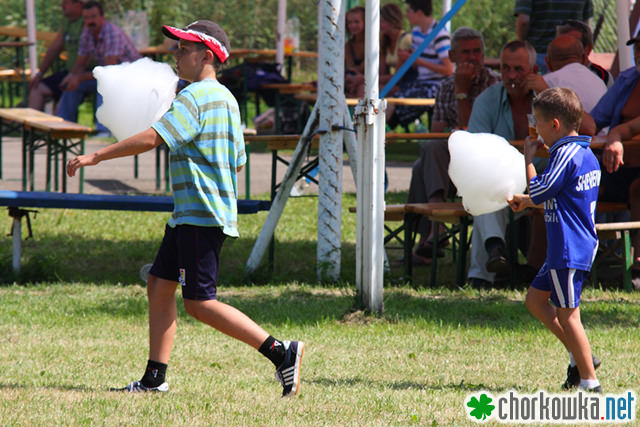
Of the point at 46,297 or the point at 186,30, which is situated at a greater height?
the point at 186,30

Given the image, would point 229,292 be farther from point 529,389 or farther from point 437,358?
point 529,389

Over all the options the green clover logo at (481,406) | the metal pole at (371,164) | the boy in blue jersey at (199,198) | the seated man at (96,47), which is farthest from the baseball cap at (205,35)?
the seated man at (96,47)

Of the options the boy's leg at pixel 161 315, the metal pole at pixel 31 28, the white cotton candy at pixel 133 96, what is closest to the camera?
the boy's leg at pixel 161 315

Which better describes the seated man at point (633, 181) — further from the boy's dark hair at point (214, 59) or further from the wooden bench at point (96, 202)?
the boy's dark hair at point (214, 59)

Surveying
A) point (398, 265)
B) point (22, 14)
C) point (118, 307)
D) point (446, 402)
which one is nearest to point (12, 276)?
point (118, 307)

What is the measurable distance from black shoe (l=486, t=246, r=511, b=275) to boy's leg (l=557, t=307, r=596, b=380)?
276 cm

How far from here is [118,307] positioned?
6.63 meters

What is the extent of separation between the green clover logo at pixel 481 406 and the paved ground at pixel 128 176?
303 inches

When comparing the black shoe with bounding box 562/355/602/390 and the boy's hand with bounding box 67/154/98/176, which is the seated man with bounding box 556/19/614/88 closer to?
the black shoe with bounding box 562/355/602/390

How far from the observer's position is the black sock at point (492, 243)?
7.20m

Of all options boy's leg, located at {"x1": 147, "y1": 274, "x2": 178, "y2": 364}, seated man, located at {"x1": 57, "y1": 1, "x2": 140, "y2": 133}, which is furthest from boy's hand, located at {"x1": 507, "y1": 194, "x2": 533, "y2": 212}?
seated man, located at {"x1": 57, "y1": 1, "x2": 140, "y2": 133}

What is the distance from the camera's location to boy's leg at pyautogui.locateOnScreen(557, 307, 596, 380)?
4.28 m

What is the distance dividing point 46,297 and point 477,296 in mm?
2994

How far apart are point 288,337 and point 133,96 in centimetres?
168
